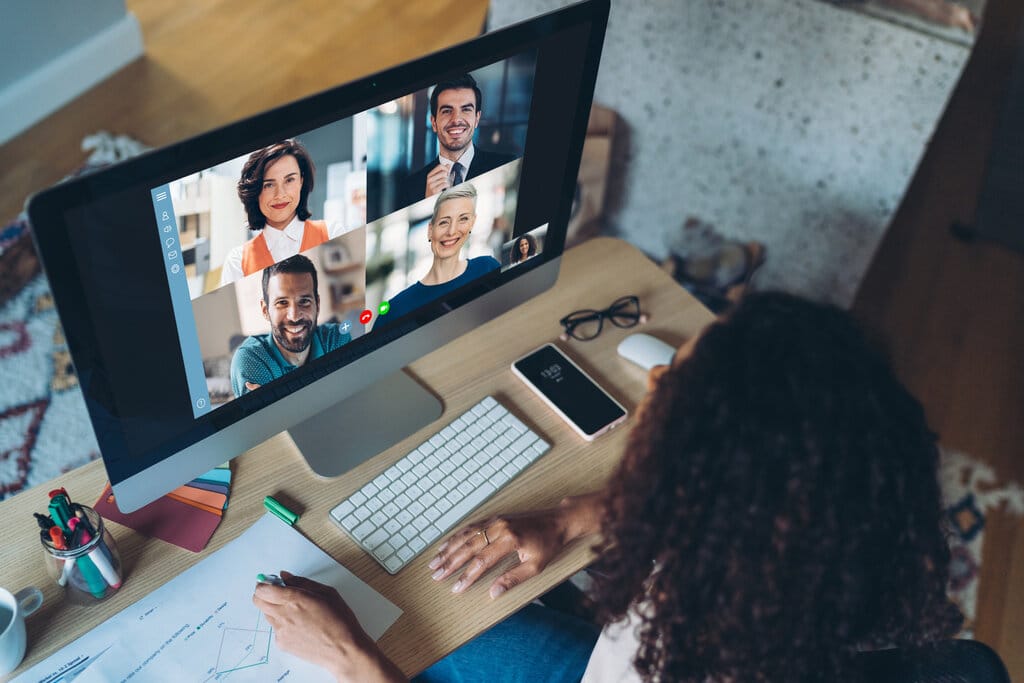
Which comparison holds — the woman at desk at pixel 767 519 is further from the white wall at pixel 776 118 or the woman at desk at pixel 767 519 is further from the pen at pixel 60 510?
the white wall at pixel 776 118

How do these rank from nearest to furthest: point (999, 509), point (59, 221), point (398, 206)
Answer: point (59, 221) < point (398, 206) < point (999, 509)

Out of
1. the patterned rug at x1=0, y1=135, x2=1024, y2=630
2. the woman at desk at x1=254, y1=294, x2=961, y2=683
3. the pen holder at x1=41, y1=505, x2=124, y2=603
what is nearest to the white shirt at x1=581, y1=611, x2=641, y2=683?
the woman at desk at x1=254, y1=294, x2=961, y2=683

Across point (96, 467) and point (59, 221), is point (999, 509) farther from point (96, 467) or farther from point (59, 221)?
point (59, 221)

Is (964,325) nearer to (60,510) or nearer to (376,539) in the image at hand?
(376,539)

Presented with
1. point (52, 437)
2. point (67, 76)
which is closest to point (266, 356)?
point (52, 437)

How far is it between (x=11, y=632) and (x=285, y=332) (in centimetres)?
41

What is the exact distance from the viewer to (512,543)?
3.33 feet

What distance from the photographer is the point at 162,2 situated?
3346mm

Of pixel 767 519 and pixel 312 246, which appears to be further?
pixel 312 246

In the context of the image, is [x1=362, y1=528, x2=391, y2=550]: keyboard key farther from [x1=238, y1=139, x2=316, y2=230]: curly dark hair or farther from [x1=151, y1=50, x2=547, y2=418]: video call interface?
[x1=238, y1=139, x2=316, y2=230]: curly dark hair

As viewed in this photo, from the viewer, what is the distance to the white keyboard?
1029mm

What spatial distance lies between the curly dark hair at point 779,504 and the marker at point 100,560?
22.3 inches

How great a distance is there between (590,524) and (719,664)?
0.26 m

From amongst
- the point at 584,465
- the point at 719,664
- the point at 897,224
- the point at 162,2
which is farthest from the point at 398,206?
the point at 162,2
